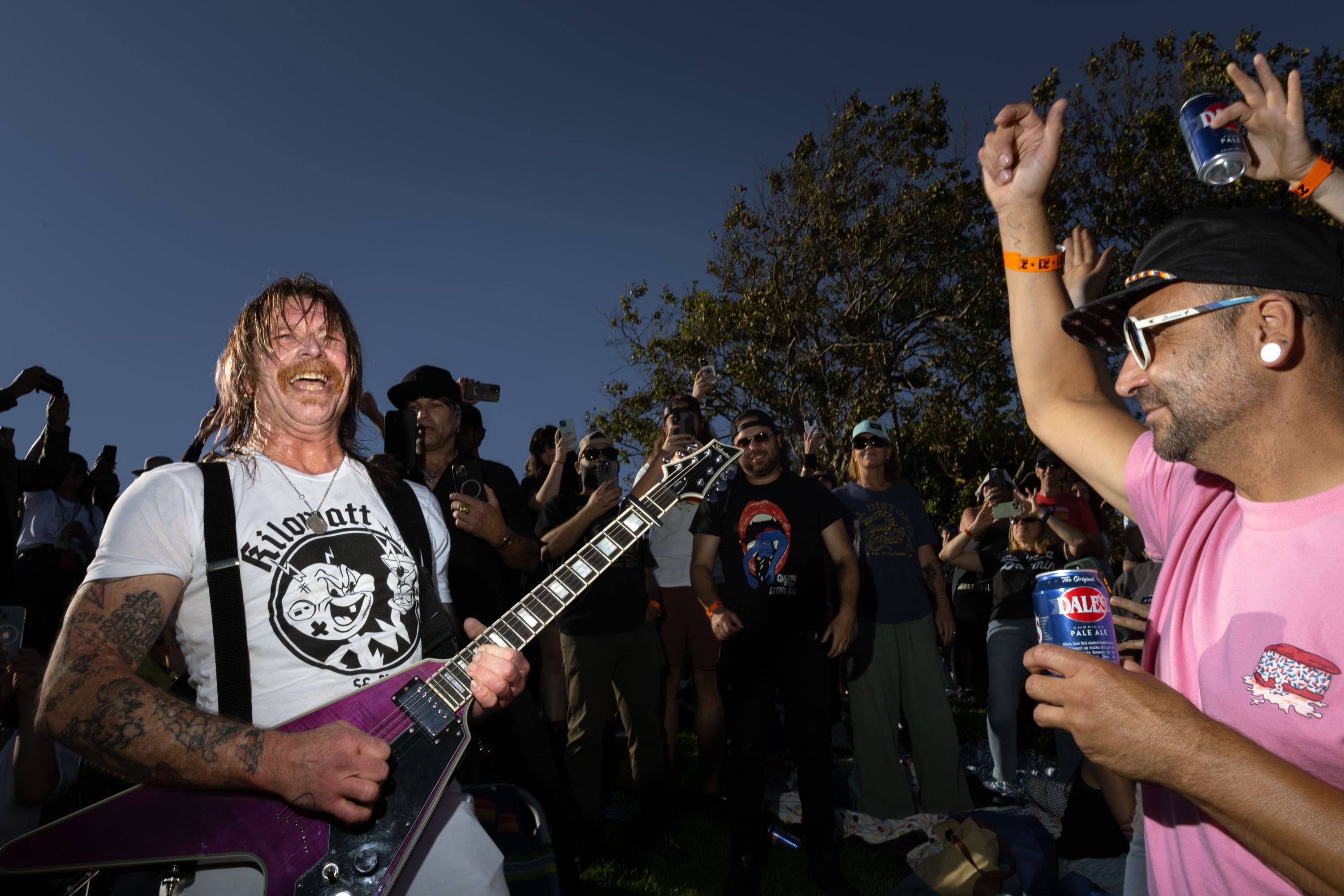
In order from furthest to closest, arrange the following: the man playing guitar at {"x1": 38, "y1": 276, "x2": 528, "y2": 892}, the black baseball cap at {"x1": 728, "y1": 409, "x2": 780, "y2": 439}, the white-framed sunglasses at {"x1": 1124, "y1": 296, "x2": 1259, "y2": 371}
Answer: the black baseball cap at {"x1": 728, "y1": 409, "x2": 780, "y2": 439} → the man playing guitar at {"x1": 38, "y1": 276, "x2": 528, "y2": 892} → the white-framed sunglasses at {"x1": 1124, "y1": 296, "x2": 1259, "y2": 371}

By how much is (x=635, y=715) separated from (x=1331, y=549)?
14.1 ft

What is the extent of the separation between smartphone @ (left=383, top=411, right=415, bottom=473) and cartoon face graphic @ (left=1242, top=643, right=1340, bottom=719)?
124 inches

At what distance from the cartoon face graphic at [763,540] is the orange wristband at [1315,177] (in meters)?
3.25

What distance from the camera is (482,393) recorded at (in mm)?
5484

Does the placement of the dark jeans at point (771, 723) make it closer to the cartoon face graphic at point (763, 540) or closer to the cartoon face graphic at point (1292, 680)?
the cartoon face graphic at point (763, 540)

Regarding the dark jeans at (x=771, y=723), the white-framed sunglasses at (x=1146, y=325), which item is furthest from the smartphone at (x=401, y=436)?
the white-framed sunglasses at (x=1146, y=325)

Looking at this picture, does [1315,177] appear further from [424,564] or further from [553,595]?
[424,564]

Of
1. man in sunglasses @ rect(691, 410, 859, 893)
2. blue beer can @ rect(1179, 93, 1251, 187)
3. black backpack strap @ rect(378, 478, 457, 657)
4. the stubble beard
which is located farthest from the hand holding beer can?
man in sunglasses @ rect(691, 410, 859, 893)

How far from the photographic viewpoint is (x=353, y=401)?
2484 mm

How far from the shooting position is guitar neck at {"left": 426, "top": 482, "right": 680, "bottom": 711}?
2.13 meters

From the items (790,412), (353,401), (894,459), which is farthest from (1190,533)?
(790,412)

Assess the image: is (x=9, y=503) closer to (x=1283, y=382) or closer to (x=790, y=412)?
(x=1283, y=382)

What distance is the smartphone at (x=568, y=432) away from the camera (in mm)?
5566

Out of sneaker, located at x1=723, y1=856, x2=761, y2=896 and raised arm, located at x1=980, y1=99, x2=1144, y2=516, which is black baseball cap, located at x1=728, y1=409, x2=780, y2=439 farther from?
raised arm, located at x1=980, y1=99, x2=1144, y2=516
